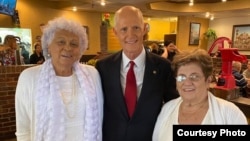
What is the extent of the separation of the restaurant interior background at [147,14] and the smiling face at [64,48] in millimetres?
4865

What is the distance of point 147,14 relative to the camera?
358 inches

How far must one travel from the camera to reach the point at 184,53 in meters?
1.39

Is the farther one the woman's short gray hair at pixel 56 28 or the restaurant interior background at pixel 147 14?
the restaurant interior background at pixel 147 14

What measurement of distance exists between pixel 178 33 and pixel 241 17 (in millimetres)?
2598

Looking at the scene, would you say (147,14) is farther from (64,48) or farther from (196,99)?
(196,99)

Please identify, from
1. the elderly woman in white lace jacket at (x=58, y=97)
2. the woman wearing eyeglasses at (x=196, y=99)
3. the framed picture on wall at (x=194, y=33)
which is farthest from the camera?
the framed picture on wall at (x=194, y=33)

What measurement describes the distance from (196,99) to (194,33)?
9.50 meters

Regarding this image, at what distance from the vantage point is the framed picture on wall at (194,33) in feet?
33.2

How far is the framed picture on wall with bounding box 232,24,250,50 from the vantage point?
30.8 ft

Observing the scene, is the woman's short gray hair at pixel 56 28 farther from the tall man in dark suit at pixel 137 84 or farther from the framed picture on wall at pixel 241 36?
the framed picture on wall at pixel 241 36

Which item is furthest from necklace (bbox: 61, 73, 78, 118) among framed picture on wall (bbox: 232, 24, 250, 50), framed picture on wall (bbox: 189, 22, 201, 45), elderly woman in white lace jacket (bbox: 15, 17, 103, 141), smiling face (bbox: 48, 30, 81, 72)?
framed picture on wall (bbox: 232, 24, 250, 50)

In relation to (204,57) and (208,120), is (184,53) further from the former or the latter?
(208,120)

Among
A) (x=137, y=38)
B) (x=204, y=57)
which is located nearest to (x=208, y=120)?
(x=204, y=57)

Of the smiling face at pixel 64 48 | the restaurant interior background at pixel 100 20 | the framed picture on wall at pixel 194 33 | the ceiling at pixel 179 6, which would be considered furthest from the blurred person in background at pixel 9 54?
the framed picture on wall at pixel 194 33
